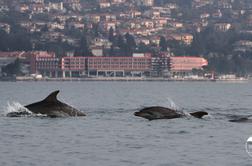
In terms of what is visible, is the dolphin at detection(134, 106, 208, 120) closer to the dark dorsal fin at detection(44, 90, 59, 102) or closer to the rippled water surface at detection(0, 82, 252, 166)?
the rippled water surface at detection(0, 82, 252, 166)

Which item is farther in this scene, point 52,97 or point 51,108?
point 51,108

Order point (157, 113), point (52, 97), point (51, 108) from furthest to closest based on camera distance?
point (157, 113) < point (51, 108) < point (52, 97)

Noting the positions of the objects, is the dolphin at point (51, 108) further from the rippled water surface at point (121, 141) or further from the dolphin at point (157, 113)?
the dolphin at point (157, 113)

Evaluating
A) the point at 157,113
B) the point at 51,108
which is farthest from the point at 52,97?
the point at 157,113

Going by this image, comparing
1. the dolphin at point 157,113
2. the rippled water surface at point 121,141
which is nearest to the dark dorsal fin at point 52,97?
the rippled water surface at point 121,141

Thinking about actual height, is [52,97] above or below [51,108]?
above

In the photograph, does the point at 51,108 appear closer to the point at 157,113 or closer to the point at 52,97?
the point at 52,97

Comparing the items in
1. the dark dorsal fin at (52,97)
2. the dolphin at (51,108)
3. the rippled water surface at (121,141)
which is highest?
the dark dorsal fin at (52,97)

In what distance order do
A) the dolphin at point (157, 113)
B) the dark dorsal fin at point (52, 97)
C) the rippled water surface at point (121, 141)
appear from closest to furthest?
the rippled water surface at point (121, 141) < the dark dorsal fin at point (52, 97) < the dolphin at point (157, 113)

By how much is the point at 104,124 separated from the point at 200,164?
11.6 meters

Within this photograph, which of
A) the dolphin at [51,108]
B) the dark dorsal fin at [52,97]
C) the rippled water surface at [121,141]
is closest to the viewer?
the rippled water surface at [121,141]

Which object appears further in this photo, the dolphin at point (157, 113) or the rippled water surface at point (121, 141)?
the dolphin at point (157, 113)

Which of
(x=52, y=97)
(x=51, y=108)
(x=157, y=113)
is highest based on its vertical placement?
(x=52, y=97)

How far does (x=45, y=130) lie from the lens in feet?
116
